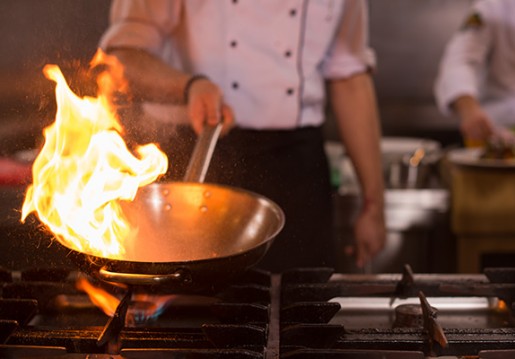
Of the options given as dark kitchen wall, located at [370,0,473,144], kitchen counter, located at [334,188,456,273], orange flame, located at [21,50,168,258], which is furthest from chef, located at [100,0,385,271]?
dark kitchen wall, located at [370,0,473,144]

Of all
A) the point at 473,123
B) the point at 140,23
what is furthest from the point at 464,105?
the point at 140,23

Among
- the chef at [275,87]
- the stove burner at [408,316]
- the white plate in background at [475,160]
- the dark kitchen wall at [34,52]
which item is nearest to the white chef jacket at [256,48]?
the chef at [275,87]

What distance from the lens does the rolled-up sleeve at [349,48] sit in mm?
1719

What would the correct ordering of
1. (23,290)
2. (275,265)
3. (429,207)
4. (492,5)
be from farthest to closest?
(492,5), (429,207), (275,265), (23,290)

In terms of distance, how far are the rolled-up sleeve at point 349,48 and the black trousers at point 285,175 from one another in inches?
7.4

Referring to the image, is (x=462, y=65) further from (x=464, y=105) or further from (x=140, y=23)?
(x=140, y=23)

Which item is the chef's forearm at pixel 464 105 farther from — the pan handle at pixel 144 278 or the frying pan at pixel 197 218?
the pan handle at pixel 144 278

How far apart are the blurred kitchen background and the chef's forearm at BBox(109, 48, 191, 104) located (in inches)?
3.5

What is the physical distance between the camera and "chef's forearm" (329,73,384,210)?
1770mm

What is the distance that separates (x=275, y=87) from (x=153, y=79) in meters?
0.35

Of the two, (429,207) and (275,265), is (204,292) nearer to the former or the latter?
(275,265)

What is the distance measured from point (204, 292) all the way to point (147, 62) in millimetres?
537

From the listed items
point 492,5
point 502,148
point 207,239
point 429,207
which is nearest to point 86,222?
point 207,239

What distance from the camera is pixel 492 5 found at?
117 inches
